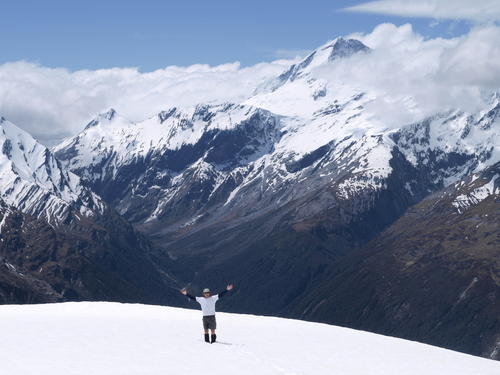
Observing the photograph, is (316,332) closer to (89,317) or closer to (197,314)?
(197,314)

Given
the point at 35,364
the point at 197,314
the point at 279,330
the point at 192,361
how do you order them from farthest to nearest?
the point at 197,314 → the point at 279,330 → the point at 192,361 → the point at 35,364

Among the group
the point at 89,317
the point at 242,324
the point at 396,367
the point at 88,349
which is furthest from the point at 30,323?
the point at 396,367

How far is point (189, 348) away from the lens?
214 ft

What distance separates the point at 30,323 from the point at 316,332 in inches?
1015

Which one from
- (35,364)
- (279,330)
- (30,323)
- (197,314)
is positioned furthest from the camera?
(197,314)

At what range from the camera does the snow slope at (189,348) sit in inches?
2269

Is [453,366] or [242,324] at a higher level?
[242,324]

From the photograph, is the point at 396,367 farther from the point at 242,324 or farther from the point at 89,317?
the point at 89,317

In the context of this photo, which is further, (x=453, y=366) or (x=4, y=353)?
(x=453, y=366)

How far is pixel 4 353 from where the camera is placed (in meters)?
59.2

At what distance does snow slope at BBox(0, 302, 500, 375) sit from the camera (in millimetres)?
57625

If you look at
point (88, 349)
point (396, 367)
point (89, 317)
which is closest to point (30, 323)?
point (89, 317)

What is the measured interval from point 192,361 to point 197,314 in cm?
3028

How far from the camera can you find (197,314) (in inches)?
3546
